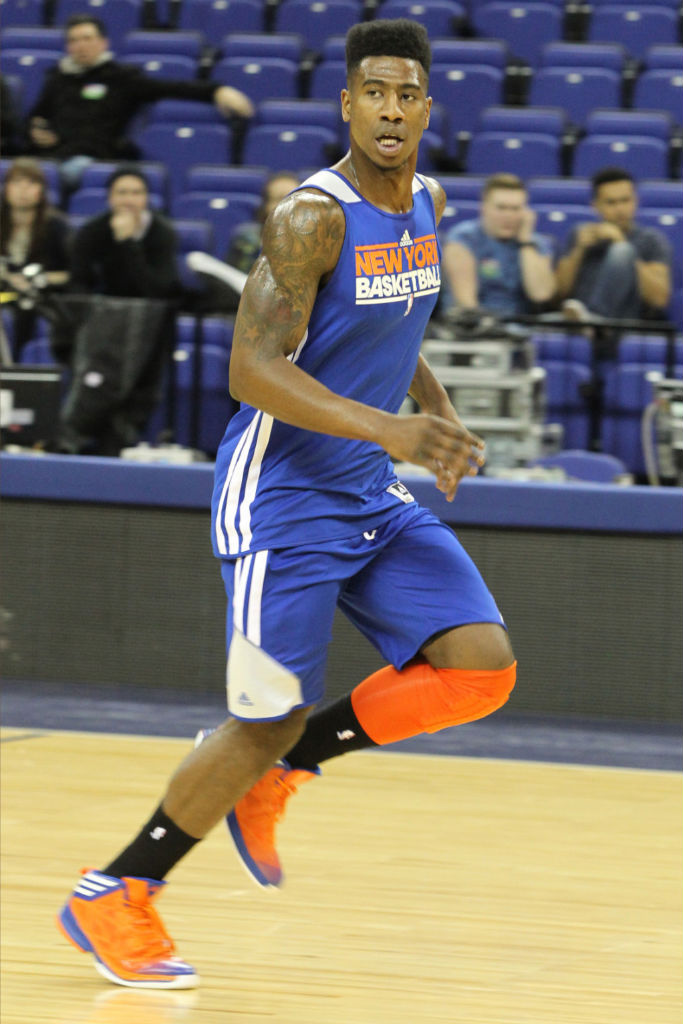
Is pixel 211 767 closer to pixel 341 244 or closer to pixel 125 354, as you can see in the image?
pixel 341 244

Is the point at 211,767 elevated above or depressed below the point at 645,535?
above

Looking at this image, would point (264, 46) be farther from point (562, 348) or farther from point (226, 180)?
point (562, 348)

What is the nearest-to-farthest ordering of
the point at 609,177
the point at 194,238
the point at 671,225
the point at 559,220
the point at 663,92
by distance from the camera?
the point at 609,177 → the point at 671,225 → the point at 559,220 → the point at 194,238 → the point at 663,92

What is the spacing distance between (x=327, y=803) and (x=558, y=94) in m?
5.54

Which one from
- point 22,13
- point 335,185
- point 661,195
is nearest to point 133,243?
point 661,195

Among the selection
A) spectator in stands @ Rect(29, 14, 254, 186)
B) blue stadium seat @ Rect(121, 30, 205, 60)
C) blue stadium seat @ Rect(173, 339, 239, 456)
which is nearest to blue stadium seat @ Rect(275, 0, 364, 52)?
blue stadium seat @ Rect(121, 30, 205, 60)

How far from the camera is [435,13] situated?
9602 mm

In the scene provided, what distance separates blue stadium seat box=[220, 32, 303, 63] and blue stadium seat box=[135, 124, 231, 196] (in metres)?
0.66

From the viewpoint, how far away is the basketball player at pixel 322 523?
115 inches

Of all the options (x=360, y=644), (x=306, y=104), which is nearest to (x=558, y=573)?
(x=360, y=644)

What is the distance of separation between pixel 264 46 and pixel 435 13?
101cm

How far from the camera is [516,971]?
323cm

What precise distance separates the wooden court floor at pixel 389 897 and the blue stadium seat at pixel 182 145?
14.7ft

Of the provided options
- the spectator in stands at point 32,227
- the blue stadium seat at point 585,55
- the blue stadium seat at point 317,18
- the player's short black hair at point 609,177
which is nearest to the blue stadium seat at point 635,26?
the blue stadium seat at point 585,55
